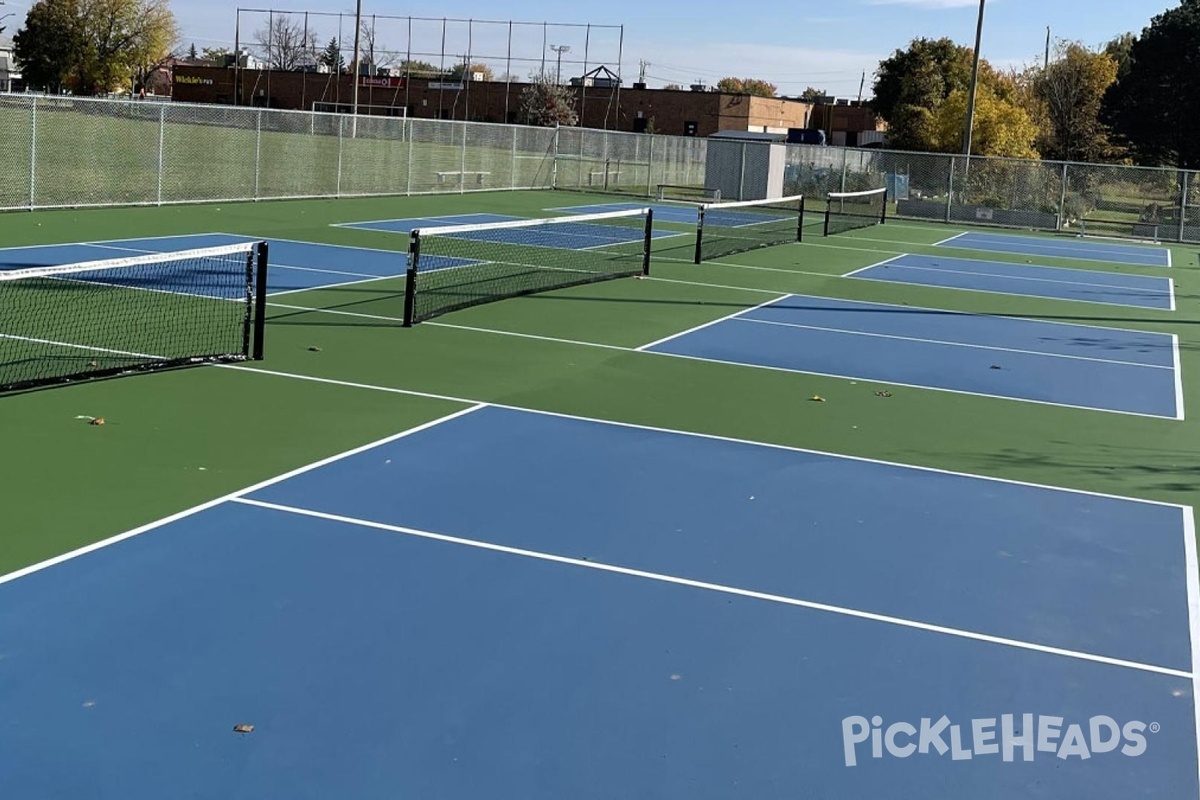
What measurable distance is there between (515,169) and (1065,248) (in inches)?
768

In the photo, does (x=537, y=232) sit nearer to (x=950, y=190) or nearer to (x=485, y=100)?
(x=950, y=190)

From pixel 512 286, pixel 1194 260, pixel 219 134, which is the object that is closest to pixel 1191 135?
pixel 1194 260

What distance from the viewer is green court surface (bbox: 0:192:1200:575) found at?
9289mm

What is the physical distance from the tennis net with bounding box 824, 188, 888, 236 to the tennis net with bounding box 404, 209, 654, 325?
21.2 feet

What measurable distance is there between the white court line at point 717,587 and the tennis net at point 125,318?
406 centimetres

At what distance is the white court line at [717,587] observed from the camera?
23.0 feet

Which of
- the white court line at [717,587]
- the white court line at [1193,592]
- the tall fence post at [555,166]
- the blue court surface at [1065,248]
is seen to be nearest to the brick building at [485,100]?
the tall fence post at [555,166]

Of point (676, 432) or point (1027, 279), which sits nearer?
point (676, 432)

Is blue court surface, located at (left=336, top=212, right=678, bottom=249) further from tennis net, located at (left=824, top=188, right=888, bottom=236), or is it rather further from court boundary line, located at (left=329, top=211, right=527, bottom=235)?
tennis net, located at (left=824, top=188, right=888, bottom=236)

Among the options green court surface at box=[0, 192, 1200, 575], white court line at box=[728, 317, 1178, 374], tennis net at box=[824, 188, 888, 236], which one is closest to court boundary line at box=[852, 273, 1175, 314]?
green court surface at box=[0, 192, 1200, 575]

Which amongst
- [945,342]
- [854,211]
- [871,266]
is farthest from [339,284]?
[854,211]

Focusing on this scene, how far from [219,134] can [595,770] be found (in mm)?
52978
